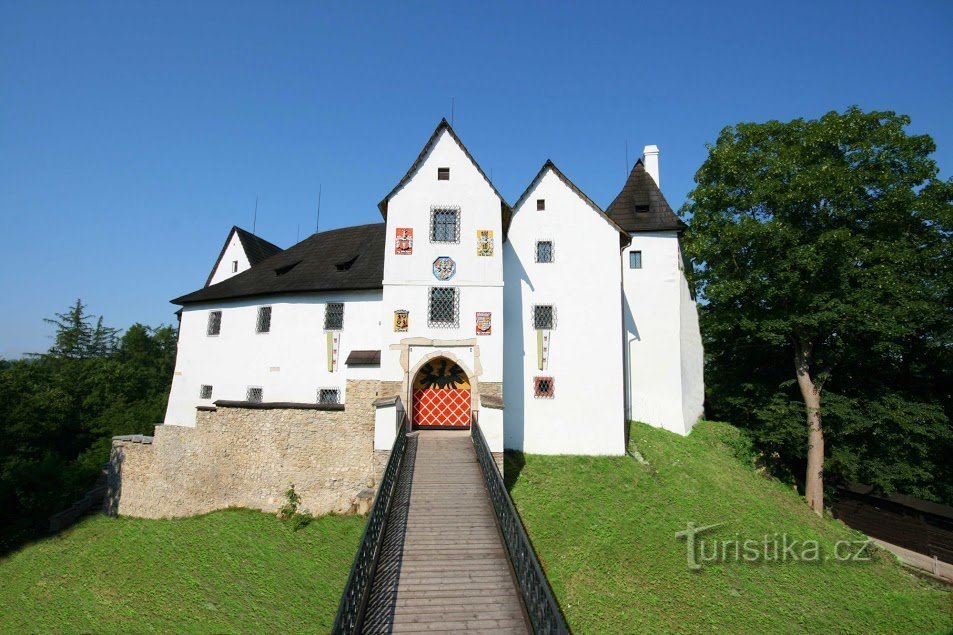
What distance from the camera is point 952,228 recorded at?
652 inches

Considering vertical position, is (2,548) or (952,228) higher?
(952,228)

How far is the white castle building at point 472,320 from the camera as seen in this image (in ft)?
48.1

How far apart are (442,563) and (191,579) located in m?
8.30

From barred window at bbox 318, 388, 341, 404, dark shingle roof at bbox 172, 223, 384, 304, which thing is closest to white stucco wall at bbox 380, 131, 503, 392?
dark shingle roof at bbox 172, 223, 384, 304

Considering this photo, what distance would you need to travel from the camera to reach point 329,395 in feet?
58.0

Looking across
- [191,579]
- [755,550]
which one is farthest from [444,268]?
[755,550]

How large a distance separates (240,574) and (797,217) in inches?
871

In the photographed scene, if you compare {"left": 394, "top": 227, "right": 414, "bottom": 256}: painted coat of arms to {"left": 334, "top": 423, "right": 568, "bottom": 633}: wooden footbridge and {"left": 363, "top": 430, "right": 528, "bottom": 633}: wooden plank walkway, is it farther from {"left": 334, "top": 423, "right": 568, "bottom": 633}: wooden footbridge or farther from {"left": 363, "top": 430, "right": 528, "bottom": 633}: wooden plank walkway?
{"left": 363, "top": 430, "right": 528, "bottom": 633}: wooden plank walkway

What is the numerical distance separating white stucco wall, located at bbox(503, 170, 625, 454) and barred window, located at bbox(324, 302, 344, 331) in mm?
6535

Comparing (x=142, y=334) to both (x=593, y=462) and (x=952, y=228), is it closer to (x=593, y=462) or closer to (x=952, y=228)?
(x=593, y=462)

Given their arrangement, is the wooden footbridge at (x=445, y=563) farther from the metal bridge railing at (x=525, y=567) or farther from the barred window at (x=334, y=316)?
the barred window at (x=334, y=316)

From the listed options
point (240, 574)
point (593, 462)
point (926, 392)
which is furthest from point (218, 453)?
point (926, 392)

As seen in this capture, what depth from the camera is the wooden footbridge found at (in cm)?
652

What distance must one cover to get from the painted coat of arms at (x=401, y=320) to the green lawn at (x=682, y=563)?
18.4 feet
